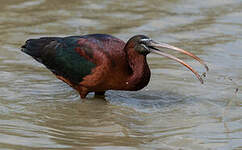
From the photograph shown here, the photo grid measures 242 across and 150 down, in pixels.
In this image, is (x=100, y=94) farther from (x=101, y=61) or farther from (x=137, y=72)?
(x=137, y=72)

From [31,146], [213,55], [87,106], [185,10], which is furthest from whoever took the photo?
[185,10]

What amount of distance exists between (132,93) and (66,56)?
1.11 metres

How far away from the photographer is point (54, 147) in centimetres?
627

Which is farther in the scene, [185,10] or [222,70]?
[185,10]

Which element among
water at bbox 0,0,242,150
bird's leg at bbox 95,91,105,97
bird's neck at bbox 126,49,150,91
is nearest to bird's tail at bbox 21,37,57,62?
water at bbox 0,0,242,150

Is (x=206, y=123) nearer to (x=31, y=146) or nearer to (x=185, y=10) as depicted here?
(x=31, y=146)

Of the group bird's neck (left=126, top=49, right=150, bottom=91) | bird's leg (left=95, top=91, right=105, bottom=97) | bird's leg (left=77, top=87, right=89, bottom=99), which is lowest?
bird's leg (left=95, top=91, right=105, bottom=97)

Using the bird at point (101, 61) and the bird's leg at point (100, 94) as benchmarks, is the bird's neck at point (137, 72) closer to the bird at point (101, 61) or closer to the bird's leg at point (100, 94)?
the bird at point (101, 61)

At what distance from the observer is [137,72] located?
7734mm

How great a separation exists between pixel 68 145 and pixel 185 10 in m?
6.61

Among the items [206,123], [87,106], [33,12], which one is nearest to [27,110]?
[87,106]

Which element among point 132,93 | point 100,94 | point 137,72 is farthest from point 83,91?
point 137,72

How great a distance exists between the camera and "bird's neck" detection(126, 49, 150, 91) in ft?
25.3

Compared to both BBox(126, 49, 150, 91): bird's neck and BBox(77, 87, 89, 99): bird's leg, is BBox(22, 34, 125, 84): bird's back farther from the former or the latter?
BBox(126, 49, 150, 91): bird's neck
